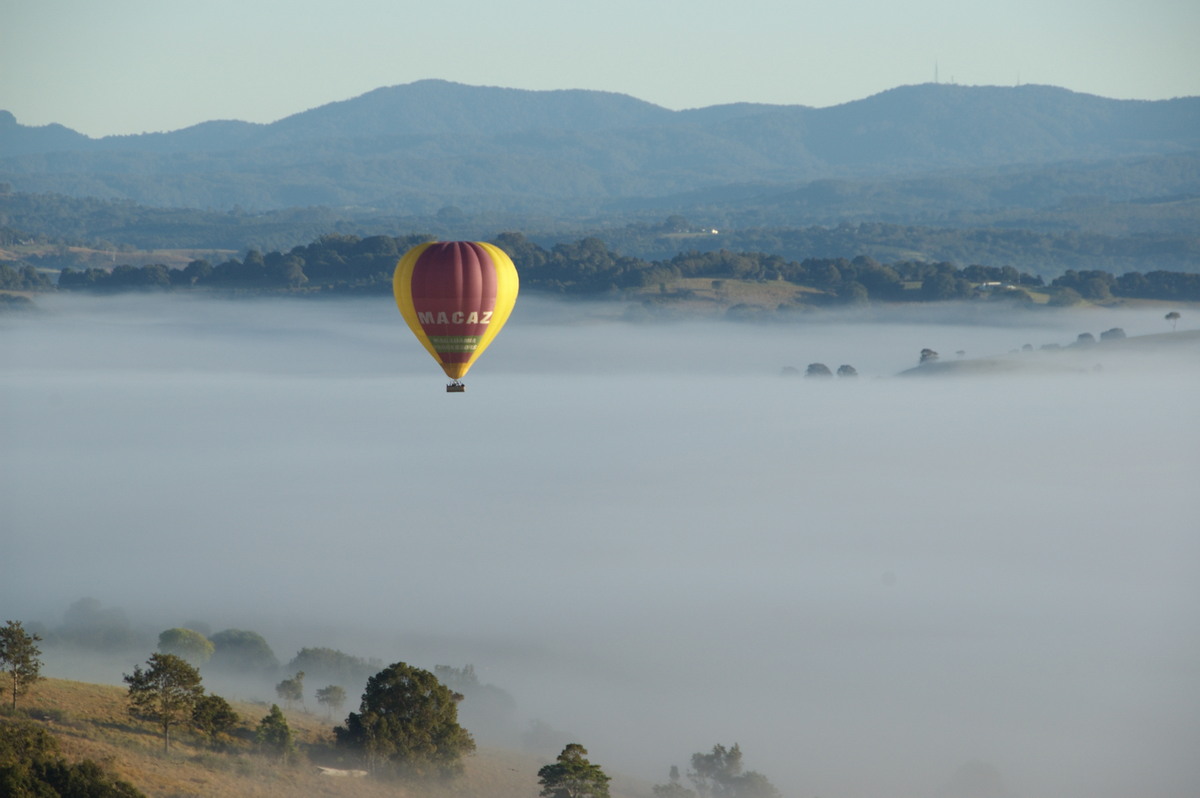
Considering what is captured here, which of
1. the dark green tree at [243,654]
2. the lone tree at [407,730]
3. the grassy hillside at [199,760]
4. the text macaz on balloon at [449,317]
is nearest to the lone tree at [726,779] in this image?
the grassy hillside at [199,760]

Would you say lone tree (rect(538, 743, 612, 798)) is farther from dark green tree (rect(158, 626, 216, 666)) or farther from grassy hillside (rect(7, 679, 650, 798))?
dark green tree (rect(158, 626, 216, 666))

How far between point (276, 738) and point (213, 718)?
1649mm

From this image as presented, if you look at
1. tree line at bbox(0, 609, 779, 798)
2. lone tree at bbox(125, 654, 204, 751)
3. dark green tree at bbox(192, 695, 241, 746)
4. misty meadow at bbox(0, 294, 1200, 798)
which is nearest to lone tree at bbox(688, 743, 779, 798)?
misty meadow at bbox(0, 294, 1200, 798)

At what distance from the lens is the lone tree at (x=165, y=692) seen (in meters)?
34.9

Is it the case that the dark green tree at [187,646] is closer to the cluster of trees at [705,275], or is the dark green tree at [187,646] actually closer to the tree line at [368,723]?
the tree line at [368,723]

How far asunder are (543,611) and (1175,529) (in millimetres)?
82310

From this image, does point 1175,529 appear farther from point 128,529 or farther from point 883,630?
point 128,529

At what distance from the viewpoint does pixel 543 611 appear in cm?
11519

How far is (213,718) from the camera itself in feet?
116

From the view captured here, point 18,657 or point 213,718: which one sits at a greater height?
point 18,657

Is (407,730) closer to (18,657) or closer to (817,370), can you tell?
(18,657)

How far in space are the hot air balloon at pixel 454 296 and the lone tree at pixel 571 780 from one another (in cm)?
1247

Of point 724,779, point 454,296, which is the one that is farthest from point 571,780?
point 454,296

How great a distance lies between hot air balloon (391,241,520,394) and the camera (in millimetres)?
44219
